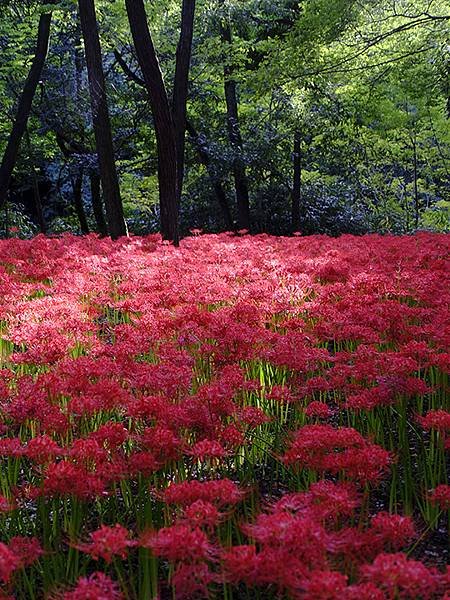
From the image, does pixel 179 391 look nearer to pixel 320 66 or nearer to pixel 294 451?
pixel 294 451

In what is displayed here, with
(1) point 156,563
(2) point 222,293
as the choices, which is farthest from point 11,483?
(2) point 222,293

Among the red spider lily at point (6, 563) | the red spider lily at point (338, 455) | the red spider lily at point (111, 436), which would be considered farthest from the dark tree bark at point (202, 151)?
the red spider lily at point (6, 563)

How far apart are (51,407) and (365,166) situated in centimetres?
1879

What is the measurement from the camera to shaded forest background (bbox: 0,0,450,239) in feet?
39.1

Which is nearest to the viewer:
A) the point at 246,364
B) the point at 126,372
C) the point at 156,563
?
the point at 156,563

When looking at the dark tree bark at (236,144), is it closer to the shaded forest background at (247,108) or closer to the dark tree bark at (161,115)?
the shaded forest background at (247,108)

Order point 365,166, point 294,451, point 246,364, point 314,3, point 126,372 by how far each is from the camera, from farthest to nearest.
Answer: point 365,166 < point 314,3 < point 246,364 < point 126,372 < point 294,451

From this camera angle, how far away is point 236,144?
1692 centimetres

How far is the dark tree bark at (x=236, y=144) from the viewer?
1642cm

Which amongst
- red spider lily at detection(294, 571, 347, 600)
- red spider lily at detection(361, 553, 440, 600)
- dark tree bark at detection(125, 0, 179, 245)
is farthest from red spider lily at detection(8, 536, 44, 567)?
dark tree bark at detection(125, 0, 179, 245)

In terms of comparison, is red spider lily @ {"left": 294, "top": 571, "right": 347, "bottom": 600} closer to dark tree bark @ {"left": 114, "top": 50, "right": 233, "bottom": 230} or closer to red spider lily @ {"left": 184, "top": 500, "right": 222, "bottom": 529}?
red spider lily @ {"left": 184, "top": 500, "right": 222, "bottom": 529}

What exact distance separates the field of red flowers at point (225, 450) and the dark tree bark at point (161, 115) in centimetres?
494

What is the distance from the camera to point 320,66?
39.9 ft

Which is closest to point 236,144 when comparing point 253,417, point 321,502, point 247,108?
point 247,108
